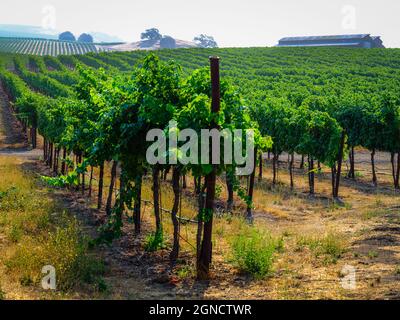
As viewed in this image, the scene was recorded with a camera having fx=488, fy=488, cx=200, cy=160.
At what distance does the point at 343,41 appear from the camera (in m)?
134

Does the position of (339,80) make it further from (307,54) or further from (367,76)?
(307,54)

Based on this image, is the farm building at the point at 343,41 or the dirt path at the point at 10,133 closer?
the dirt path at the point at 10,133

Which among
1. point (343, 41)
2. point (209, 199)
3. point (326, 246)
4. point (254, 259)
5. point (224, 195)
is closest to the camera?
point (209, 199)

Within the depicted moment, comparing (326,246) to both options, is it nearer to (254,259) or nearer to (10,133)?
(254,259)

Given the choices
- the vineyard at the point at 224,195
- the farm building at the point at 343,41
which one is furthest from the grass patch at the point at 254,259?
the farm building at the point at 343,41

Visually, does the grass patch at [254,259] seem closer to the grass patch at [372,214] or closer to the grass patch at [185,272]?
the grass patch at [185,272]

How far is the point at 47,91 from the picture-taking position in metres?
68.6

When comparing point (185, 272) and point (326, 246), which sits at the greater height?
point (326, 246)

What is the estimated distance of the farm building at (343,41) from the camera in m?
130

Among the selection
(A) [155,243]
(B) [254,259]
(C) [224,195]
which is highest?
(A) [155,243]

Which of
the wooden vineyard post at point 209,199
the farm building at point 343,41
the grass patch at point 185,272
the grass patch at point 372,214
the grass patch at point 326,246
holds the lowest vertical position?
the grass patch at point 372,214

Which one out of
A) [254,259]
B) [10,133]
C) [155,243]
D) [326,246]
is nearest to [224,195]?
[326,246]

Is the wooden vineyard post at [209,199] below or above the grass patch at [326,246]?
above

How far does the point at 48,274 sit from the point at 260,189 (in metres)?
18.7
